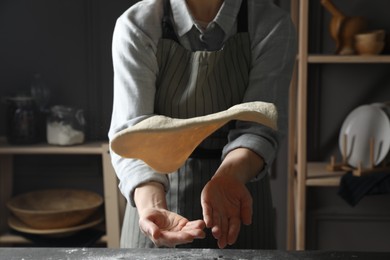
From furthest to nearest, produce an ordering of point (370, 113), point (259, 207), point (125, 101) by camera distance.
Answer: point (370, 113) < point (259, 207) < point (125, 101)

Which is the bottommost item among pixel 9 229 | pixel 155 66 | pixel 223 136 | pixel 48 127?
pixel 9 229

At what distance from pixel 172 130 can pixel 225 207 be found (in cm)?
15

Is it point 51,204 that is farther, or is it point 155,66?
point 51,204

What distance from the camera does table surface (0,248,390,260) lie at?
0.78 m

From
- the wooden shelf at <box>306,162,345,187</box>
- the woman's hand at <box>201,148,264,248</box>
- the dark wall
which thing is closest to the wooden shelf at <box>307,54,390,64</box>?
the wooden shelf at <box>306,162,345,187</box>

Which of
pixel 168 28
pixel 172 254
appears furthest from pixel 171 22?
pixel 172 254

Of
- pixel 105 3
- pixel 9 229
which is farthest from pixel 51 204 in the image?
pixel 105 3

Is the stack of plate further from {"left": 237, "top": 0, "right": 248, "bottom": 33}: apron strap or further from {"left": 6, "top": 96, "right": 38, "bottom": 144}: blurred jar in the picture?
{"left": 237, "top": 0, "right": 248, "bottom": 33}: apron strap

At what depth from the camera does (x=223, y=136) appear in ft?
3.23

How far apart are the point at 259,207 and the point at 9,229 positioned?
3.94 feet

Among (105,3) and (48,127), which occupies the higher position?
(105,3)

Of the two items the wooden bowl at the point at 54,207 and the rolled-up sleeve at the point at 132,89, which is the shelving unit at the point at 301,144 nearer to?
the wooden bowl at the point at 54,207

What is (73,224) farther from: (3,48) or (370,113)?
(370,113)

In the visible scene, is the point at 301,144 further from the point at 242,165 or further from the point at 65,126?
the point at 242,165
